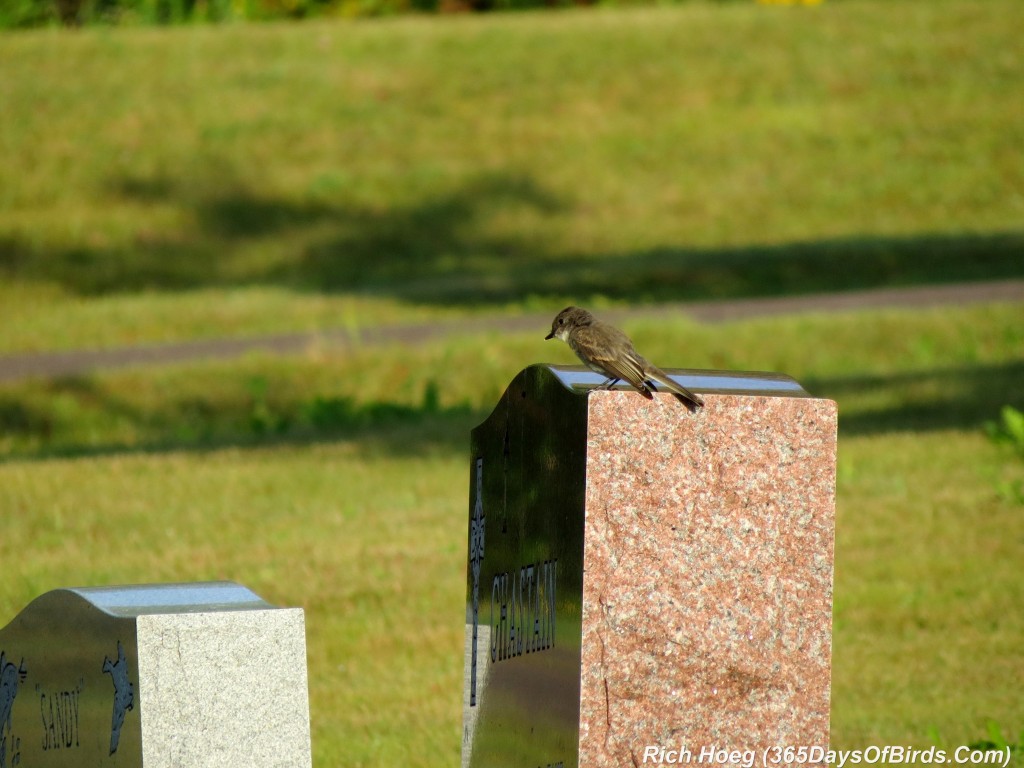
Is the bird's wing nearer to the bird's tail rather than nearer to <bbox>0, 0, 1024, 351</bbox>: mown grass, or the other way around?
the bird's tail

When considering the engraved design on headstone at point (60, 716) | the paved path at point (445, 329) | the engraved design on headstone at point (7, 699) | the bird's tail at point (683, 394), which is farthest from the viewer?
the paved path at point (445, 329)

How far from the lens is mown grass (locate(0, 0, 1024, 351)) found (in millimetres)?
17781

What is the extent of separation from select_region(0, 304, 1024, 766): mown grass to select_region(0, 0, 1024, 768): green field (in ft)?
0.09

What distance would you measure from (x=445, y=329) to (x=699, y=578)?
10885 millimetres

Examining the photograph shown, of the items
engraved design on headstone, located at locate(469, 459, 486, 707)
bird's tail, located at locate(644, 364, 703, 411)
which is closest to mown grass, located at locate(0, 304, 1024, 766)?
engraved design on headstone, located at locate(469, 459, 486, 707)

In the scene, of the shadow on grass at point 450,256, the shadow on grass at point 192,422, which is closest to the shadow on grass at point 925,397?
the shadow on grass at point 192,422

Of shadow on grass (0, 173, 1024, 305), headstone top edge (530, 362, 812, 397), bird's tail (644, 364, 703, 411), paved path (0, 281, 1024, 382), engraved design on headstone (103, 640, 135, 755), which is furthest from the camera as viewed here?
shadow on grass (0, 173, 1024, 305)

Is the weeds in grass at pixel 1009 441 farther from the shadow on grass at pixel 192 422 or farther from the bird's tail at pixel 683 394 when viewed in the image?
the bird's tail at pixel 683 394

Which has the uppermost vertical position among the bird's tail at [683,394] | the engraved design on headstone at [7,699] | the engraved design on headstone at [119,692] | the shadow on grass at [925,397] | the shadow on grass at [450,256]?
the shadow on grass at [450,256]

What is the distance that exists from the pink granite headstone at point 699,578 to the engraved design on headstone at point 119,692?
3.61 feet

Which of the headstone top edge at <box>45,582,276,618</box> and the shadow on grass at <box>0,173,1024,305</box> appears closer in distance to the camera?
the headstone top edge at <box>45,582,276,618</box>

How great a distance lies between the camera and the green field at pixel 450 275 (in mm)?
7023

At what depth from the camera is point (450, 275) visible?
755 inches

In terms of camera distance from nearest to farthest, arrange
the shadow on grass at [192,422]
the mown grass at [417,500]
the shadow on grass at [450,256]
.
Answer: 1. the mown grass at [417,500]
2. the shadow on grass at [192,422]
3. the shadow on grass at [450,256]
